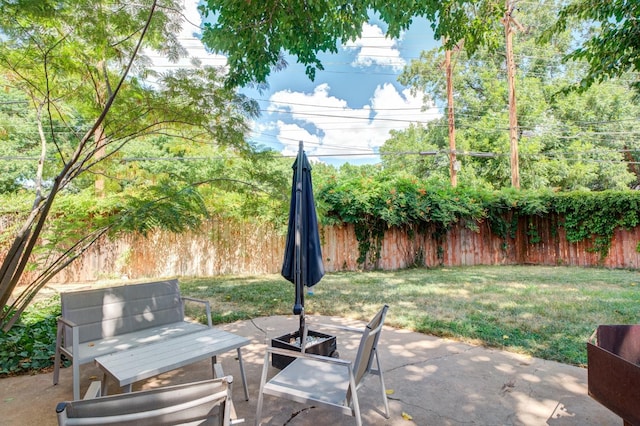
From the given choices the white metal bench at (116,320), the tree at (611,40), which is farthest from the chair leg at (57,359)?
the tree at (611,40)

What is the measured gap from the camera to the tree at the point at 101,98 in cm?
331

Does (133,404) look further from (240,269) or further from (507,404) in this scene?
(240,269)

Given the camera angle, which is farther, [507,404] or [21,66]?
[21,66]

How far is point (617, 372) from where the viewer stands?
1383mm

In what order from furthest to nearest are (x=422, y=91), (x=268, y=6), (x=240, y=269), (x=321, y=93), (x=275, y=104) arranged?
(x=321, y=93), (x=422, y=91), (x=275, y=104), (x=240, y=269), (x=268, y=6)

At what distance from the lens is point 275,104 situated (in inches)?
691

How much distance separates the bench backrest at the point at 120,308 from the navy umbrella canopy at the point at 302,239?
4.05 ft

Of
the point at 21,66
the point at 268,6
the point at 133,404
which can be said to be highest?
the point at 268,6

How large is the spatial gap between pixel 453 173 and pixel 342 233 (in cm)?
625

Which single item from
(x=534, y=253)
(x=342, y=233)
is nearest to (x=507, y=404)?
(x=342, y=233)

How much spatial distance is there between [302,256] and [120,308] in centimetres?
170

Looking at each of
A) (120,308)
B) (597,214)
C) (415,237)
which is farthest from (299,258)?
(597,214)

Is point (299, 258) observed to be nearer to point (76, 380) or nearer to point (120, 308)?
point (120, 308)

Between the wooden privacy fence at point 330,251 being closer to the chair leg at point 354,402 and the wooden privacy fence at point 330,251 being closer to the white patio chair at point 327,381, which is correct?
the white patio chair at point 327,381
